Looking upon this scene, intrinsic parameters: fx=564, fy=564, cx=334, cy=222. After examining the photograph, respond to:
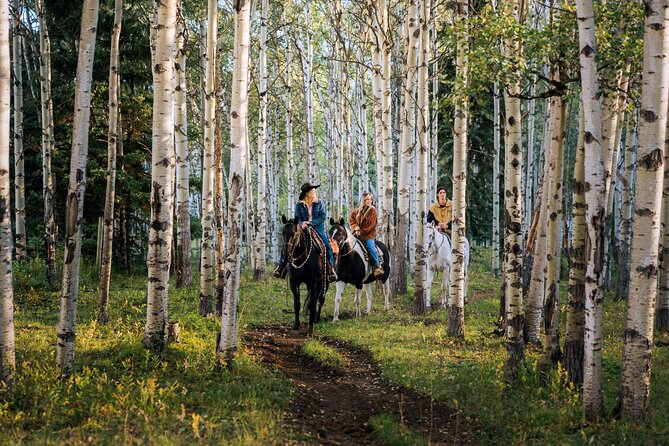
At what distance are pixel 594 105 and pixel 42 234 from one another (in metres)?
18.5

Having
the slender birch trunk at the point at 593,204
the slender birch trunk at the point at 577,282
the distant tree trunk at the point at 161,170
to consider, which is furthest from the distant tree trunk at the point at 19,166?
the slender birch trunk at the point at 593,204

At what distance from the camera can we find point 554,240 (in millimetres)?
7875

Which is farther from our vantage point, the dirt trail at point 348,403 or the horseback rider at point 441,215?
the horseback rider at point 441,215

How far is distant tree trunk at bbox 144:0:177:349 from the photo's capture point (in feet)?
27.6

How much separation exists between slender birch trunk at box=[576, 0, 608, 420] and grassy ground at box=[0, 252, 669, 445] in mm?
518

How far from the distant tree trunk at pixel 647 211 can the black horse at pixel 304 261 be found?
7.21m

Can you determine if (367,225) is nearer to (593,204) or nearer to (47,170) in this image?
(47,170)

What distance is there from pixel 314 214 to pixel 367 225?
2.45 metres

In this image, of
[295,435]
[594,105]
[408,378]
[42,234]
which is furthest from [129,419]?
[42,234]

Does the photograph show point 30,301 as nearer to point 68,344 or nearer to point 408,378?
point 68,344

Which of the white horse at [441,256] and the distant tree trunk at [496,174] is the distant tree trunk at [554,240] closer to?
the white horse at [441,256]

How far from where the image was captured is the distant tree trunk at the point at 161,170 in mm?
8414

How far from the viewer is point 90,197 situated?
18.8m

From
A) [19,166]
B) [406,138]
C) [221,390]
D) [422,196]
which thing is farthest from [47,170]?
[221,390]
